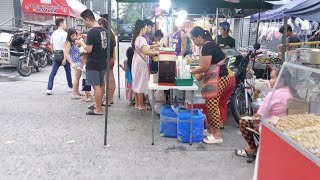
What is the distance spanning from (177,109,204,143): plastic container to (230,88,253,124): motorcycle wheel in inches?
43.7

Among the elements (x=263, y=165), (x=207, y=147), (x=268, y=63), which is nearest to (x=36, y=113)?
(x=207, y=147)

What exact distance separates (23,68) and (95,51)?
18.5ft

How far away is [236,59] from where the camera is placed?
6.09 meters

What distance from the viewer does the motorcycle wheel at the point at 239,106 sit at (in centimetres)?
566

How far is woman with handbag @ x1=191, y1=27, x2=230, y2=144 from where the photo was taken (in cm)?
457

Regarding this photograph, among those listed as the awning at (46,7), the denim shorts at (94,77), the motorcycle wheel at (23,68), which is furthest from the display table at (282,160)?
the awning at (46,7)

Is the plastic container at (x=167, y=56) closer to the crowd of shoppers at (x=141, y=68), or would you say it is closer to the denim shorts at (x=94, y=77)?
the crowd of shoppers at (x=141, y=68)

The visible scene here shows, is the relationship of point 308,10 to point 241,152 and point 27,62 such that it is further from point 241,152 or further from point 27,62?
point 27,62

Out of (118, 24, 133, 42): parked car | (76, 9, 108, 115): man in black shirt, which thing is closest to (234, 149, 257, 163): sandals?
(76, 9, 108, 115): man in black shirt

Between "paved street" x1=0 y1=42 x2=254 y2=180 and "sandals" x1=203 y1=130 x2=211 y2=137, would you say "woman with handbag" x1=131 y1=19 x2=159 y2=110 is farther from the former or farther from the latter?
"sandals" x1=203 y1=130 x2=211 y2=137

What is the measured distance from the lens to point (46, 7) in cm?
1235

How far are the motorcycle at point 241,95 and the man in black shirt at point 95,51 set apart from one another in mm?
2397

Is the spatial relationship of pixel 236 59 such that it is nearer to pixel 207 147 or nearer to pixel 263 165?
pixel 207 147

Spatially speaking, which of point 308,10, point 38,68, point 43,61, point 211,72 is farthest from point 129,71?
point 43,61
